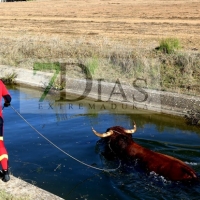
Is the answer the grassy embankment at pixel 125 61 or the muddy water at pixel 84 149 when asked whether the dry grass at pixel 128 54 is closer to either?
the grassy embankment at pixel 125 61

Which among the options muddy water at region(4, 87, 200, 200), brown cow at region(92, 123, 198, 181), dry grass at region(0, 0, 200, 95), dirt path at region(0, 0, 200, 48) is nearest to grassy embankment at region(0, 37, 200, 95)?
dry grass at region(0, 0, 200, 95)

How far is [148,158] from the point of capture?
6668 millimetres

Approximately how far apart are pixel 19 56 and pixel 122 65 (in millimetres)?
5795

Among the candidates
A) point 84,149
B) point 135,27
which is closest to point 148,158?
point 84,149

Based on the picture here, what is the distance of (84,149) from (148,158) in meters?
2.07

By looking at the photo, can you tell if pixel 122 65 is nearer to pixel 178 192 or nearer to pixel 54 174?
pixel 54 174

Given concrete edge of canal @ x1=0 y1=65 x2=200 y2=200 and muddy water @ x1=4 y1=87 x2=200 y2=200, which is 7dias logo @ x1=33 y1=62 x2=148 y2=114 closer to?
concrete edge of canal @ x1=0 y1=65 x2=200 y2=200

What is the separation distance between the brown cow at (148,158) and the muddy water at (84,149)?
159 millimetres

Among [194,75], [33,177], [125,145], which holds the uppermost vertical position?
[194,75]

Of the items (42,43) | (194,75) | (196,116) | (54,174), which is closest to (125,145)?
(54,174)

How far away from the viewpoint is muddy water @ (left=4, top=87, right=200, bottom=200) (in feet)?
21.1

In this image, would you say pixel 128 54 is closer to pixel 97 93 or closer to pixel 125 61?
pixel 125 61

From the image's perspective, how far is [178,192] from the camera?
6.05 m

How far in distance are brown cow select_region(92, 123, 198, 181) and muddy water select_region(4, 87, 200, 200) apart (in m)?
0.16
